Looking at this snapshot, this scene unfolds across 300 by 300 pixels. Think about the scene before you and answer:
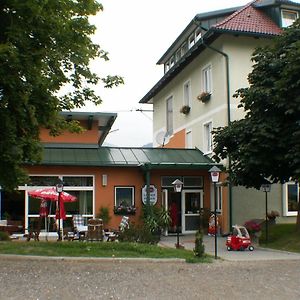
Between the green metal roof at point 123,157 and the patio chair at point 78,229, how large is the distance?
248 centimetres

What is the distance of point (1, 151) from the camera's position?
45.2 feet

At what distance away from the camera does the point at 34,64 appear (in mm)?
13234

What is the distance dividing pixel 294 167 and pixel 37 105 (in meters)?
8.86

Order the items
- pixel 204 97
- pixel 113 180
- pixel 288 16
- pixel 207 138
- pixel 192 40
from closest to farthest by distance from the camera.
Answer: pixel 113 180, pixel 204 97, pixel 288 16, pixel 207 138, pixel 192 40

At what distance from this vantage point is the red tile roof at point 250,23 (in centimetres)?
2447

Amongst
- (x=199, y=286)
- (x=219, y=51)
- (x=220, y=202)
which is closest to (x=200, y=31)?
(x=219, y=51)

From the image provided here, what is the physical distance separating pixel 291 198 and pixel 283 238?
597cm

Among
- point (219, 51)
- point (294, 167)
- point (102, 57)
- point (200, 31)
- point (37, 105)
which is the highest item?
point (200, 31)

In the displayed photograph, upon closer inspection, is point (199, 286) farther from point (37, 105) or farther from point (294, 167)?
→ point (294, 167)

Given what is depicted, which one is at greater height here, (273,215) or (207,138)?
(207,138)

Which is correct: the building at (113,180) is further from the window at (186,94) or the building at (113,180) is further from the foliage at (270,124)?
the foliage at (270,124)

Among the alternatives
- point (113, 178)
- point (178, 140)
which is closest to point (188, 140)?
point (178, 140)

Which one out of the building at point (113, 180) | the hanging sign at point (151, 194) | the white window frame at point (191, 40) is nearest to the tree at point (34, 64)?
the building at point (113, 180)

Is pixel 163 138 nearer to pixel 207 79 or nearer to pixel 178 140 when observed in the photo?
pixel 178 140
